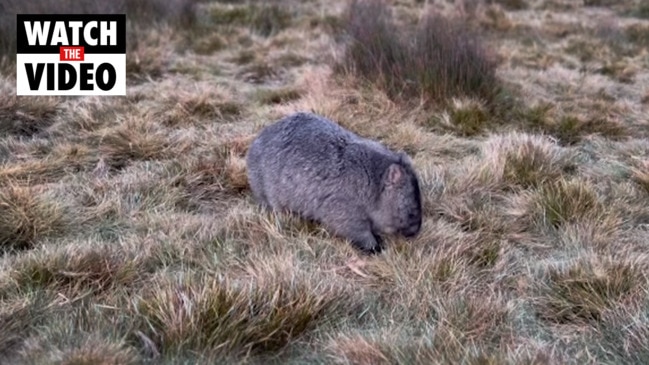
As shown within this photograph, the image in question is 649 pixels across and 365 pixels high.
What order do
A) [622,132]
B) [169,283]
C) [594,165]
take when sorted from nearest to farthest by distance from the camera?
[169,283]
[594,165]
[622,132]

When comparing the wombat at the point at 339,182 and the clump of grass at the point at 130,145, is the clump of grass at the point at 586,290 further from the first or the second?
the clump of grass at the point at 130,145

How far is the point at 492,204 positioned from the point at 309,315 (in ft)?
6.11

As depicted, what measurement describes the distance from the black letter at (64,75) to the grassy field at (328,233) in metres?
0.43

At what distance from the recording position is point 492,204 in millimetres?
4109

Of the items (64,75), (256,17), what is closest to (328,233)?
(64,75)

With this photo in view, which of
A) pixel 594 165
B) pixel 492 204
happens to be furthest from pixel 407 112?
pixel 492 204

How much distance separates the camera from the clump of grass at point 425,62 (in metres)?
6.34

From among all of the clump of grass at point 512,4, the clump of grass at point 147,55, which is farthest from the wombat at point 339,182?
the clump of grass at point 512,4

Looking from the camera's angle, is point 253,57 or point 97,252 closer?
point 97,252

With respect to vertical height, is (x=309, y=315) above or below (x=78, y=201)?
above

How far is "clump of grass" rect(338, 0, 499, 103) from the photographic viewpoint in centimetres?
634

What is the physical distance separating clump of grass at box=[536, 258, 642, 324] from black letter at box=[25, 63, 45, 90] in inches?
207

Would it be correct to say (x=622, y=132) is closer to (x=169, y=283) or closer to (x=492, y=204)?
(x=492, y=204)

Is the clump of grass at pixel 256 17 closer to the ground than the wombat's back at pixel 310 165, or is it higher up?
closer to the ground
